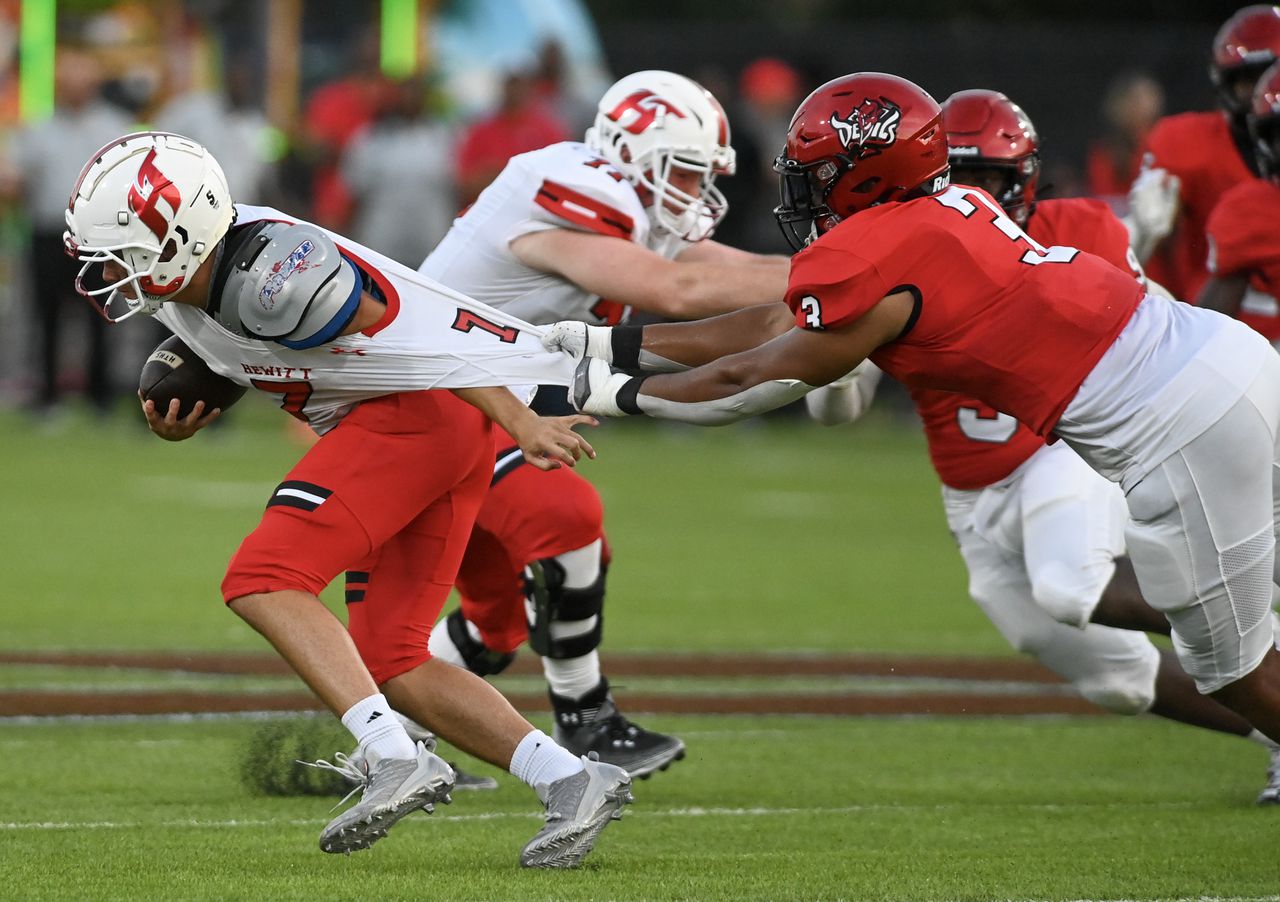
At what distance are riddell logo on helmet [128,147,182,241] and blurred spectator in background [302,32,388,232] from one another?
34.6ft

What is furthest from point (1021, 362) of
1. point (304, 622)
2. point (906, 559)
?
point (906, 559)

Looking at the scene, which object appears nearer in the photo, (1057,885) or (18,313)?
(1057,885)

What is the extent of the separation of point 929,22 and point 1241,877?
19894 mm

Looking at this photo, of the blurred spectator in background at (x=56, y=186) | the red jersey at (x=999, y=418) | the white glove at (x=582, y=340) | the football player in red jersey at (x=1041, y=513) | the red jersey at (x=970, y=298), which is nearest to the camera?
the red jersey at (x=970, y=298)

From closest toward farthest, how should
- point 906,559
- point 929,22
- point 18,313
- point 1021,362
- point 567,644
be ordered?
point 1021,362 < point 567,644 < point 906,559 < point 18,313 < point 929,22

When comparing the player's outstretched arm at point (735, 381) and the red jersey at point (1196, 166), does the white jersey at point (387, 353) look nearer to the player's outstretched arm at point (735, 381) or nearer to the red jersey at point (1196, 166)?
the player's outstretched arm at point (735, 381)

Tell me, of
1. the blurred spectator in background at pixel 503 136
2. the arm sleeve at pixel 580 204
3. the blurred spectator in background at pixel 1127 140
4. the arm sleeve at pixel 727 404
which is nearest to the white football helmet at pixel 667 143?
the arm sleeve at pixel 580 204

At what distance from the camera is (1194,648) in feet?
14.0

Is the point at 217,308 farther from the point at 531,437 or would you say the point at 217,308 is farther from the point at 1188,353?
the point at 1188,353

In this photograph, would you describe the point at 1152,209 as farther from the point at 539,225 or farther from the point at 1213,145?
the point at 539,225

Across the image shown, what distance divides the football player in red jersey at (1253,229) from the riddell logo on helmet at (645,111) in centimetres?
151

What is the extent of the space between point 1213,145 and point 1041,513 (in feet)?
6.57

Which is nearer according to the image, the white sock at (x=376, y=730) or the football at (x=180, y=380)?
the white sock at (x=376, y=730)

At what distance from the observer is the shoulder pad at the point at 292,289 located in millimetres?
4184
